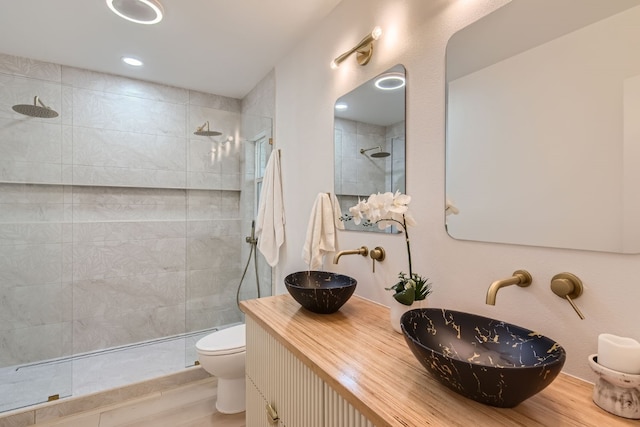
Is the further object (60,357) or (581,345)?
(60,357)

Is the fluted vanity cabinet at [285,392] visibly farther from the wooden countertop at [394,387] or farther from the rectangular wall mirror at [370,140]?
the rectangular wall mirror at [370,140]

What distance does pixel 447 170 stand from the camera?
1.12m

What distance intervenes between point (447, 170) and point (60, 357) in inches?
126

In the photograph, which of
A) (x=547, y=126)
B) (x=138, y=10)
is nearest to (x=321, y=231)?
(x=547, y=126)

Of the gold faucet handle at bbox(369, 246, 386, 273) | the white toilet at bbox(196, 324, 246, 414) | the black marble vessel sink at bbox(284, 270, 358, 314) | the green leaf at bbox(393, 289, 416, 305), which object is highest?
the gold faucet handle at bbox(369, 246, 386, 273)

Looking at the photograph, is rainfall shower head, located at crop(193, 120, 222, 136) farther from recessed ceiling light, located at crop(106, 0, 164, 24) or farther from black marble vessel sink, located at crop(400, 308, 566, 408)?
black marble vessel sink, located at crop(400, 308, 566, 408)

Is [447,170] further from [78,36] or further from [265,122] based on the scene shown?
[78,36]

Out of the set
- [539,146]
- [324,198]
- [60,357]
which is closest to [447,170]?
[539,146]

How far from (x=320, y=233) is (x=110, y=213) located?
2159 millimetres

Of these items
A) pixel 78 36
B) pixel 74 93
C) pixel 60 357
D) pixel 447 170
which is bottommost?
pixel 60 357

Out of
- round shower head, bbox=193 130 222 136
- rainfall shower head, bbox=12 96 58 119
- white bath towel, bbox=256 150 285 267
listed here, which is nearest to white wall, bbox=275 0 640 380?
white bath towel, bbox=256 150 285 267

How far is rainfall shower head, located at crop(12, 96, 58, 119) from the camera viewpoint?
2230 millimetres

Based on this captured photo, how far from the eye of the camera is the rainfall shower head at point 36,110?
2.23 metres

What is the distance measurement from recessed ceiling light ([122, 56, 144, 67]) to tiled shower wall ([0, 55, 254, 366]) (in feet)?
1.13
